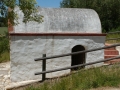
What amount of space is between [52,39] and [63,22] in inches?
50.8

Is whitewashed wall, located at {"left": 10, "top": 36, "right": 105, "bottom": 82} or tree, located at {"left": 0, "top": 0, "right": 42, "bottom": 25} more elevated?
tree, located at {"left": 0, "top": 0, "right": 42, "bottom": 25}

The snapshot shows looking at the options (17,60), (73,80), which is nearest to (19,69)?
(17,60)

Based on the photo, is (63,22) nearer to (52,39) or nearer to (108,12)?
(52,39)

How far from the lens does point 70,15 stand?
1236 cm

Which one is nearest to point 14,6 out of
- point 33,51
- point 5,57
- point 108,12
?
point 33,51

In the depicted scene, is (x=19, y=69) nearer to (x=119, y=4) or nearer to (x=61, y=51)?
(x=61, y=51)

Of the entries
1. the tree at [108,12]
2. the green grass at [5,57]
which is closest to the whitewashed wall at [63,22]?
the green grass at [5,57]

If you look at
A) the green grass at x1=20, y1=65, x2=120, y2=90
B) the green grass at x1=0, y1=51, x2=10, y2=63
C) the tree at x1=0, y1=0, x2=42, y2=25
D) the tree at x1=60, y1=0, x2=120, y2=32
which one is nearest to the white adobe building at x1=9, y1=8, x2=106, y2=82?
the tree at x1=0, y1=0, x2=42, y2=25

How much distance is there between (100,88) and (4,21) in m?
4.52

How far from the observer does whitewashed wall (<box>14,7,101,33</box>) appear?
1157 centimetres

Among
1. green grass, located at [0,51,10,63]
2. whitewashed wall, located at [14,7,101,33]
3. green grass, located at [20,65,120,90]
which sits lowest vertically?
green grass, located at [0,51,10,63]

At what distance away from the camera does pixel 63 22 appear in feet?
39.5

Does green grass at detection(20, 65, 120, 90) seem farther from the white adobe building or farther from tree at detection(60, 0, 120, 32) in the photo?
tree at detection(60, 0, 120, 32)

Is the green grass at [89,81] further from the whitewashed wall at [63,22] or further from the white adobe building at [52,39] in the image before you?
the whitewashed wall at [63,22]
